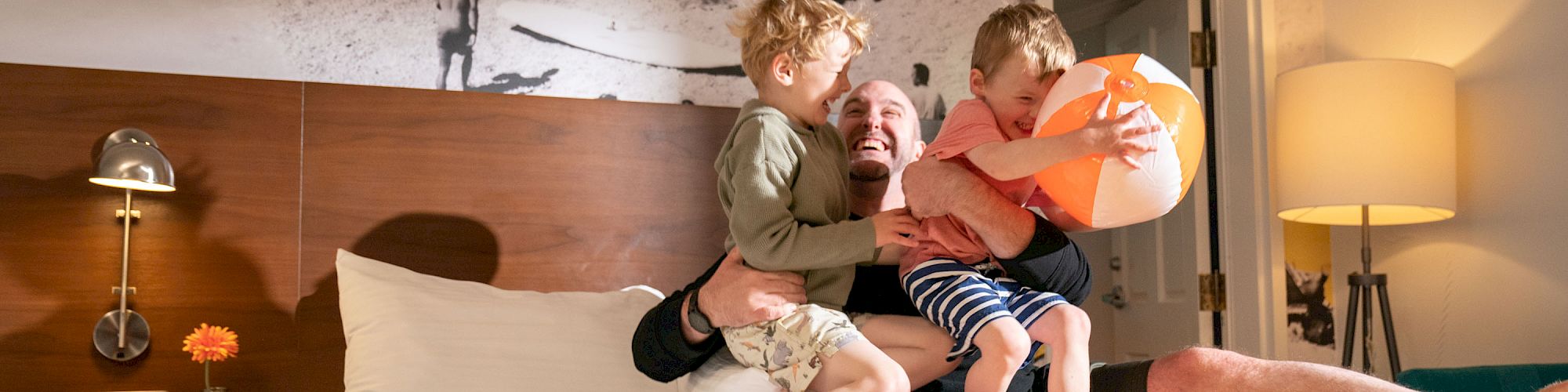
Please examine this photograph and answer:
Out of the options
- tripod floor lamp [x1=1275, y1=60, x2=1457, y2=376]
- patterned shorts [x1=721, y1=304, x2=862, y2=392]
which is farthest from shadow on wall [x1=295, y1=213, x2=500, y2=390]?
tripod floor lamp [x1=1275, y1=60, x2=1457, y2=376]

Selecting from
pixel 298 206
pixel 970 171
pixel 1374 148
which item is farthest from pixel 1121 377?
pixel 298 206

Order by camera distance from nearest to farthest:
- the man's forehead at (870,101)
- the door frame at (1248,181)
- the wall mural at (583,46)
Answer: the man's forehead at (870,101), the wall mural at (583,46), the door frame at (1248,181)

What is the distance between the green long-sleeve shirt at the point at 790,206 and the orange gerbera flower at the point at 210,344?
47.6 inches

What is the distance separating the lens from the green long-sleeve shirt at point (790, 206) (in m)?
1.72

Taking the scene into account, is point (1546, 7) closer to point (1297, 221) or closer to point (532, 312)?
point (1297, 221)

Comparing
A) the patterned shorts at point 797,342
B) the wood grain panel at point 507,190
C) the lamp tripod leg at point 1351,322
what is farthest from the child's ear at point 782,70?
the lamp tripod leg at point 1351,322

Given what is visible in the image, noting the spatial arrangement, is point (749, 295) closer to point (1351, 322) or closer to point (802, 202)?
point (802, 202)

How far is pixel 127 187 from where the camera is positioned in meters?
2.35

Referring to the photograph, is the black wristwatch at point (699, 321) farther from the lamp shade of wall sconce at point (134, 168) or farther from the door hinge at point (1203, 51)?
the door hinge at point (1203, 51)

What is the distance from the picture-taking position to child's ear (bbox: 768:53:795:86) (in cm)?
183

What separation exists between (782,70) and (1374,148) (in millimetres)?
1902

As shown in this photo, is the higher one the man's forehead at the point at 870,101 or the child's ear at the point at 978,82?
the man's forehead at the point at 870,101

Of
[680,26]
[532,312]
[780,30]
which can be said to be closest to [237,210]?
[532,312]

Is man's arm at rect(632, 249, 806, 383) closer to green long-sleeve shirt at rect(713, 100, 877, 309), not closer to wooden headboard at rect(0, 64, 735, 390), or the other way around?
green long-sleeve shirt at rect(713, 100, 877, 309)
